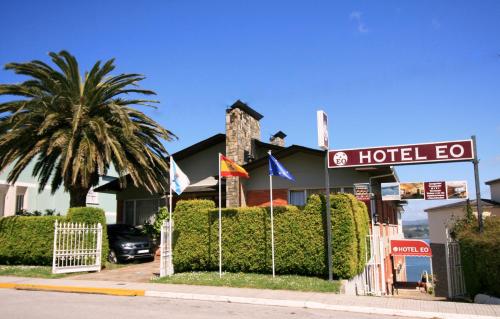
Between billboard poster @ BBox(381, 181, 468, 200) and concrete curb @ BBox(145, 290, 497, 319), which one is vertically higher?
billboard poster @ BBox(381, 181, 468, 200)

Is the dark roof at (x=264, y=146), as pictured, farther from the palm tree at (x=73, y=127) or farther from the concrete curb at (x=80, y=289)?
the concrete curb at (x=80, y=289)

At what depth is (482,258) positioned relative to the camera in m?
10.5

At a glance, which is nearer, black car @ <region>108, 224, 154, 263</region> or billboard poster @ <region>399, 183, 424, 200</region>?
black car @ <region>108, 224, 154, 263</region>

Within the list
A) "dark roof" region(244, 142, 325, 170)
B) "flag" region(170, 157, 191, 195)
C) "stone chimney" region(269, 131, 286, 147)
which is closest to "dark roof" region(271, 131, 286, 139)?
"stone chimney" region(269, 131, 286, 147)

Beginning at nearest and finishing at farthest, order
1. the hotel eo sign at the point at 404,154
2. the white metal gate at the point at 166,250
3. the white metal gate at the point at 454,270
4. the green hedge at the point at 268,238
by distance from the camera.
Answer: the white metal gate at the point at 454,270 → the green hedge at the point at 268,238 → the hotel eo sign at the point at 404,154 → the white metal gate at the point at 166,250

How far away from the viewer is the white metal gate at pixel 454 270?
12.9 m

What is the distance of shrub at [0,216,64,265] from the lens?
17438 millimetres

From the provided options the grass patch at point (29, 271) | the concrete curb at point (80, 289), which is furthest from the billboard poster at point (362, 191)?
the grass patch at point (29, 271)

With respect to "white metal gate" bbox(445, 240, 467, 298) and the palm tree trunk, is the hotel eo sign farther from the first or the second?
the palm tree trunk

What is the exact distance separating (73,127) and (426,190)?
14.7 metres

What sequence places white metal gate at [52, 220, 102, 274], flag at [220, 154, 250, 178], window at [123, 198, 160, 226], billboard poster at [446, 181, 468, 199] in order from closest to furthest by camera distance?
flag at [220, 154, 250, 178] < white metal gate at [52, 220, 102, 274] < billboard poster at [446, 181, 468, 199] < window at [123, 198, 160, 226]

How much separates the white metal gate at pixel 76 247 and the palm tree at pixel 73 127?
229 cm

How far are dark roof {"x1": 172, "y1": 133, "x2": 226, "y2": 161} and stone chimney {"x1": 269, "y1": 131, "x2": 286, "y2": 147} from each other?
4.76m

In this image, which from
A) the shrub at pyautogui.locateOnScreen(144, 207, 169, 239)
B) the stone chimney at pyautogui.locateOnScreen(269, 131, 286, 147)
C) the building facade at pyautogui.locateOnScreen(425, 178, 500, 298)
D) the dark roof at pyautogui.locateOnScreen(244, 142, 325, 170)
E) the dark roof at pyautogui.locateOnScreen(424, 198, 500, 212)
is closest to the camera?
→ the dark roof at pyautogui.locateOnScreen(244, 142, 325, 170)
